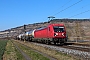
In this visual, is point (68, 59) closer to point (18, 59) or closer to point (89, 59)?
point (89, 59)

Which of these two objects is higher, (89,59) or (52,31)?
(52,31)

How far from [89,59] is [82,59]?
0.57 m

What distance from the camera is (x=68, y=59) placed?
20.6m

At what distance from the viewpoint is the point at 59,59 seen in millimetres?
20781

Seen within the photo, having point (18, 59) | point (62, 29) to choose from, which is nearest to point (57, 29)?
point (62, 29)

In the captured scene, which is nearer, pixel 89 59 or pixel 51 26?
pixel 89 59

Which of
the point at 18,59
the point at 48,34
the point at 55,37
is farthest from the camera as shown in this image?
the point at 48,34

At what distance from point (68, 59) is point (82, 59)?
3.94 feet

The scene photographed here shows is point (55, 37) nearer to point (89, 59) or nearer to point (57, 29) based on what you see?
point (57, 29)

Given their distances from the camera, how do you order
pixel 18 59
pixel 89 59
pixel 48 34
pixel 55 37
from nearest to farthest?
pixel 89 59 < pixel 18 59 < pixel 55 37 < pixel 48 34

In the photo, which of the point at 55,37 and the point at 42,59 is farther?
the point at 55,37

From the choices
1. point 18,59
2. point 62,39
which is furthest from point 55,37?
point 18,59

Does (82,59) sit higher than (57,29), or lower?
lower

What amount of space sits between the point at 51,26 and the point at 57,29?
57.4 inches
